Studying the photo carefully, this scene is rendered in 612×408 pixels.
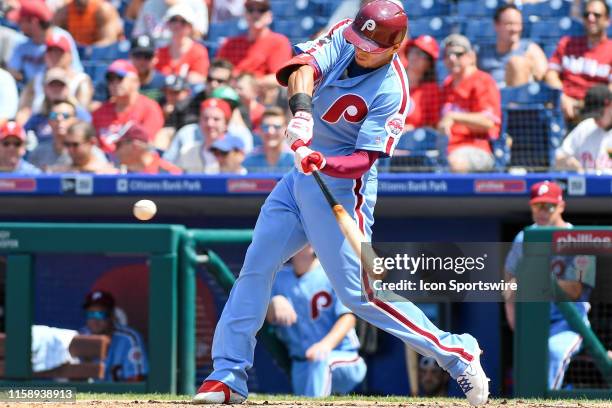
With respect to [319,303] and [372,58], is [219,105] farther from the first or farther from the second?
[372,58]

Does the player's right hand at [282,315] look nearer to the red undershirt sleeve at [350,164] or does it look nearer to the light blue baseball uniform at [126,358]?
the light blue baseball uniform at [126,358]

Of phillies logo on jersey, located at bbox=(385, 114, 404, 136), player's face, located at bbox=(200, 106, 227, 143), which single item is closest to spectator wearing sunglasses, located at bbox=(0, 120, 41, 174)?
player's face, located at bbox=(200, 106, 227, 143)

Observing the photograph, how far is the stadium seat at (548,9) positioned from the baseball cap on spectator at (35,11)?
362 cm

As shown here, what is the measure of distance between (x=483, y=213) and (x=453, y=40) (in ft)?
3.96

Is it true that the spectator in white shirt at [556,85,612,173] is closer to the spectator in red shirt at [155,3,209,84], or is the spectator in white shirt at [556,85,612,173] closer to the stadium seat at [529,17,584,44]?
the stadium seat at [529,17,584,44]

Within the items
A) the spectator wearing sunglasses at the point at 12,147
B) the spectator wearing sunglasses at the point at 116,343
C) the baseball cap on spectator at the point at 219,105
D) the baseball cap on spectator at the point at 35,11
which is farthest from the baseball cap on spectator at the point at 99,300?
→ the baseball cap on spectator at the point at 35,11

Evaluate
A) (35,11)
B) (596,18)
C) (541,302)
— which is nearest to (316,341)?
(541,302)

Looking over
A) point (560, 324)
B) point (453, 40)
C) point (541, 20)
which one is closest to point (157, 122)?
point (453, 40)

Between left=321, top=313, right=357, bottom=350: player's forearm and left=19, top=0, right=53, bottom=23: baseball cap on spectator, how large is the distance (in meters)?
4.05

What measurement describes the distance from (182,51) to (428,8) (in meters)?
1.84

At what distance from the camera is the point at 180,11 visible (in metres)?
8.55

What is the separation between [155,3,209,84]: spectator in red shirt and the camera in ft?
27.6

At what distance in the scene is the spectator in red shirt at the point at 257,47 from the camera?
325 inches

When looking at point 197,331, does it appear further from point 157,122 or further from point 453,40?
point 453,40
